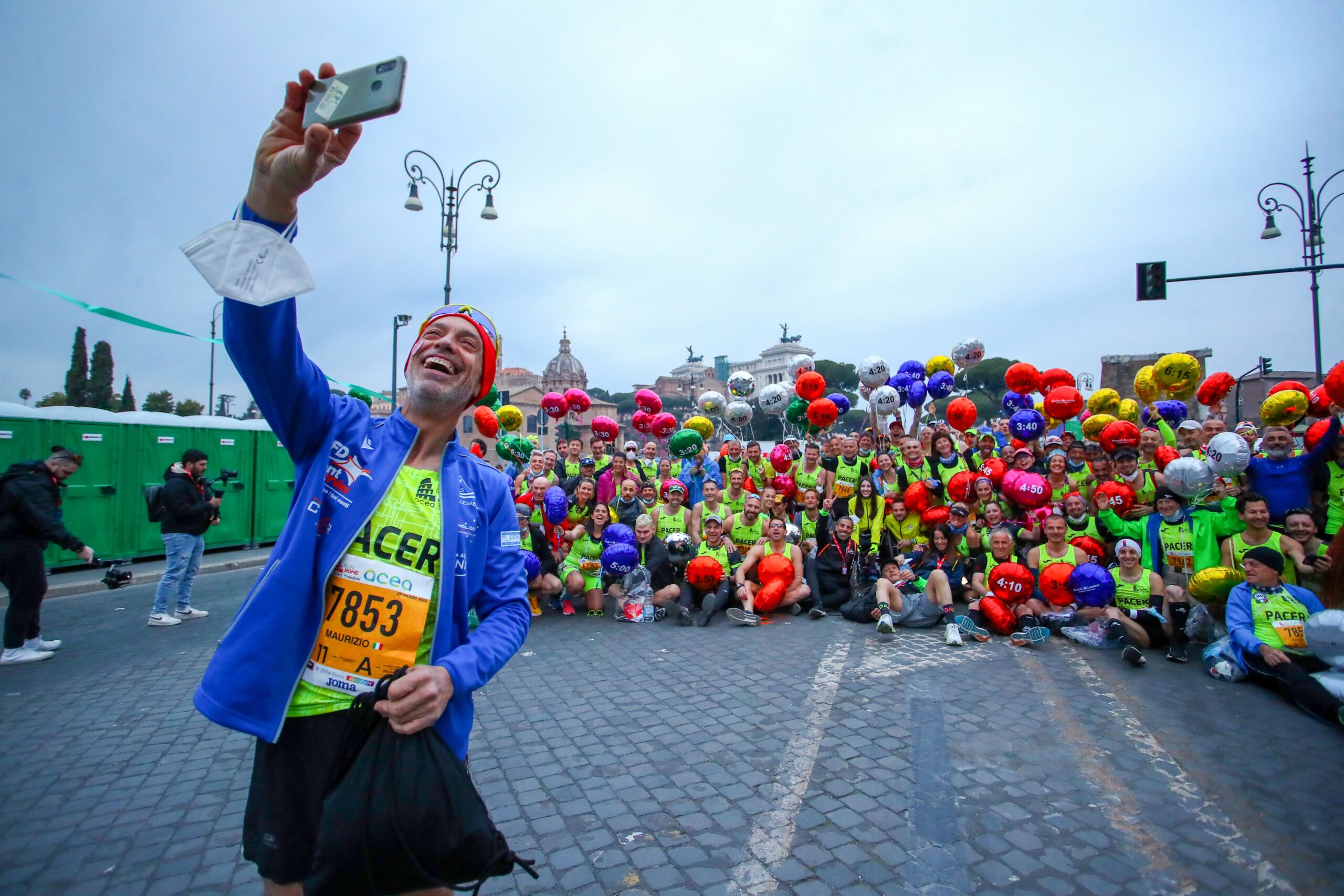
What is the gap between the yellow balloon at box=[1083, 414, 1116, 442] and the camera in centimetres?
854

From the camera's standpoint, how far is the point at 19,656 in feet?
20.1

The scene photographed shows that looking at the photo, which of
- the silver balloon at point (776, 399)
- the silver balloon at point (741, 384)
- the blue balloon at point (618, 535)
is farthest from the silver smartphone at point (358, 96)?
the silver balloon at point (741, 384)

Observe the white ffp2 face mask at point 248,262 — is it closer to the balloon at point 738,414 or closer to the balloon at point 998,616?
the balloon at point 998,616

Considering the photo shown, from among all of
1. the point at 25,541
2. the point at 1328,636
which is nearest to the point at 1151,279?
the point at 1328,636

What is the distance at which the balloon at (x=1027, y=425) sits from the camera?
8.86m

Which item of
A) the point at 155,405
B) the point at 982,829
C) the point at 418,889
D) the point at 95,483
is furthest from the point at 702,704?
the point at 155,405

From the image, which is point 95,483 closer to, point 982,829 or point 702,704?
point 702,704

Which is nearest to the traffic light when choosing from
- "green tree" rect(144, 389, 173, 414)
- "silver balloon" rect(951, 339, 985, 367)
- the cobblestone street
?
"silver balloon" rect(951, 339, 985, 367)

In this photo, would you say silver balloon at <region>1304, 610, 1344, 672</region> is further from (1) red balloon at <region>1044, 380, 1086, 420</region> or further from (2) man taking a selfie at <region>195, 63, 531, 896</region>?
(2) man taking a selfie at <region>195, 63, 531, 896</region>

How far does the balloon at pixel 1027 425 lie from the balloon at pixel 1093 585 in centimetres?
251

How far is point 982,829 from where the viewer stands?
3309mm

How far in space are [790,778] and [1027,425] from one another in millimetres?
6734

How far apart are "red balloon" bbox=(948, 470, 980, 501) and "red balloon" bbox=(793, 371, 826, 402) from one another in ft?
10.5

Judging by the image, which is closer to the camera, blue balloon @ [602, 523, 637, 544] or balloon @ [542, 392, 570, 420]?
blue balloon @ [602, 523, 637, 544]
